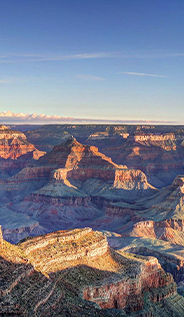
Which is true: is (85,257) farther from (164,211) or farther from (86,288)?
(164,211)

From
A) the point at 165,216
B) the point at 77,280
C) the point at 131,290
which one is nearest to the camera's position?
the point at 77,280

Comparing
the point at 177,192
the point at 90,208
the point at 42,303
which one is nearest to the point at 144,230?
the point at 177,192

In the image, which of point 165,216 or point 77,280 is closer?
point 77,280

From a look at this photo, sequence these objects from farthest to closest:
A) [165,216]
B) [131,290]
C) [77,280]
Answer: [165,216] → [131,290] → [77,280]

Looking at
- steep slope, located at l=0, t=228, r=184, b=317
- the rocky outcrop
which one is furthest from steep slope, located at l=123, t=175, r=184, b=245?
steep slope, located at l=0, t=228, r=184, b=317

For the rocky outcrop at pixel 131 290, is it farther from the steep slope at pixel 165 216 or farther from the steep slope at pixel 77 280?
the steep slope at pixel 165 216

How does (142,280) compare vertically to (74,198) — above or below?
above

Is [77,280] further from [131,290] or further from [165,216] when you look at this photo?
[165,216]

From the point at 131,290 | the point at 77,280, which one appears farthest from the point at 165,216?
the point at 77,280

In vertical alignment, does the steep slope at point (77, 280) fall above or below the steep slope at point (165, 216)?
above

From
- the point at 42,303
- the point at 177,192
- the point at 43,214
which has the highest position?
the point at 42,303

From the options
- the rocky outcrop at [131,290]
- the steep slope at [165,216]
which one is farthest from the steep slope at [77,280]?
the steep slope at [165,216]
